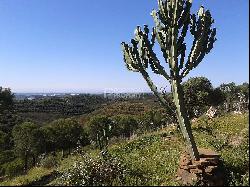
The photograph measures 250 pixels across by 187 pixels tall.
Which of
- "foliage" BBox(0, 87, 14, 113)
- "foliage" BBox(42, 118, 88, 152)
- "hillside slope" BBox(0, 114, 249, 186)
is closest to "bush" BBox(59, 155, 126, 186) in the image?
"hillside slope" BBox(0, 114, 249, 186)

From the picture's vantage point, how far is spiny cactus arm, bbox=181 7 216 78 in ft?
41.2

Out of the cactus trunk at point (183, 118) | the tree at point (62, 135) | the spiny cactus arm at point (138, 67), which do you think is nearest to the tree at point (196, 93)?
the spiny cactus arm at point (138, 67)

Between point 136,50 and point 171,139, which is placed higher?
point 136,50

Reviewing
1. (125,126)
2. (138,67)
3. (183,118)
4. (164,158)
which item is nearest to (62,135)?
(125,126)

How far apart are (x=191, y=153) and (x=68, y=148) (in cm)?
5540

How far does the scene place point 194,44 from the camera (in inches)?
503

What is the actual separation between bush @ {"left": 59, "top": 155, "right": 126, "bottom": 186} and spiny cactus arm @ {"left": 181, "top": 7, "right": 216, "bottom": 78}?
4.11 meters

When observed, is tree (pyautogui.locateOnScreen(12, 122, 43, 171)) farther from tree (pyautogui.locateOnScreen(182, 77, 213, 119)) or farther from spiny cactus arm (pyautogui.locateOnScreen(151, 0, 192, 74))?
spiny cactus arm (pyautogui.locateOnScreen(151, 0, 192, 74))

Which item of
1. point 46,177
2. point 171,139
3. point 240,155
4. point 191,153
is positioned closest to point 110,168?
point 191,153

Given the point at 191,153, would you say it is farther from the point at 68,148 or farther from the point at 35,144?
the point at 68,148

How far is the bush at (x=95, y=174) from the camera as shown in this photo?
11711mm

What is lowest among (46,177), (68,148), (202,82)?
(68,148)

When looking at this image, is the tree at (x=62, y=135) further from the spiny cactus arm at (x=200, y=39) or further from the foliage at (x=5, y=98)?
the spiny cactus arm at (x=200, y=39)

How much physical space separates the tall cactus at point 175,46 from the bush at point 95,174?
2713 millimetres
